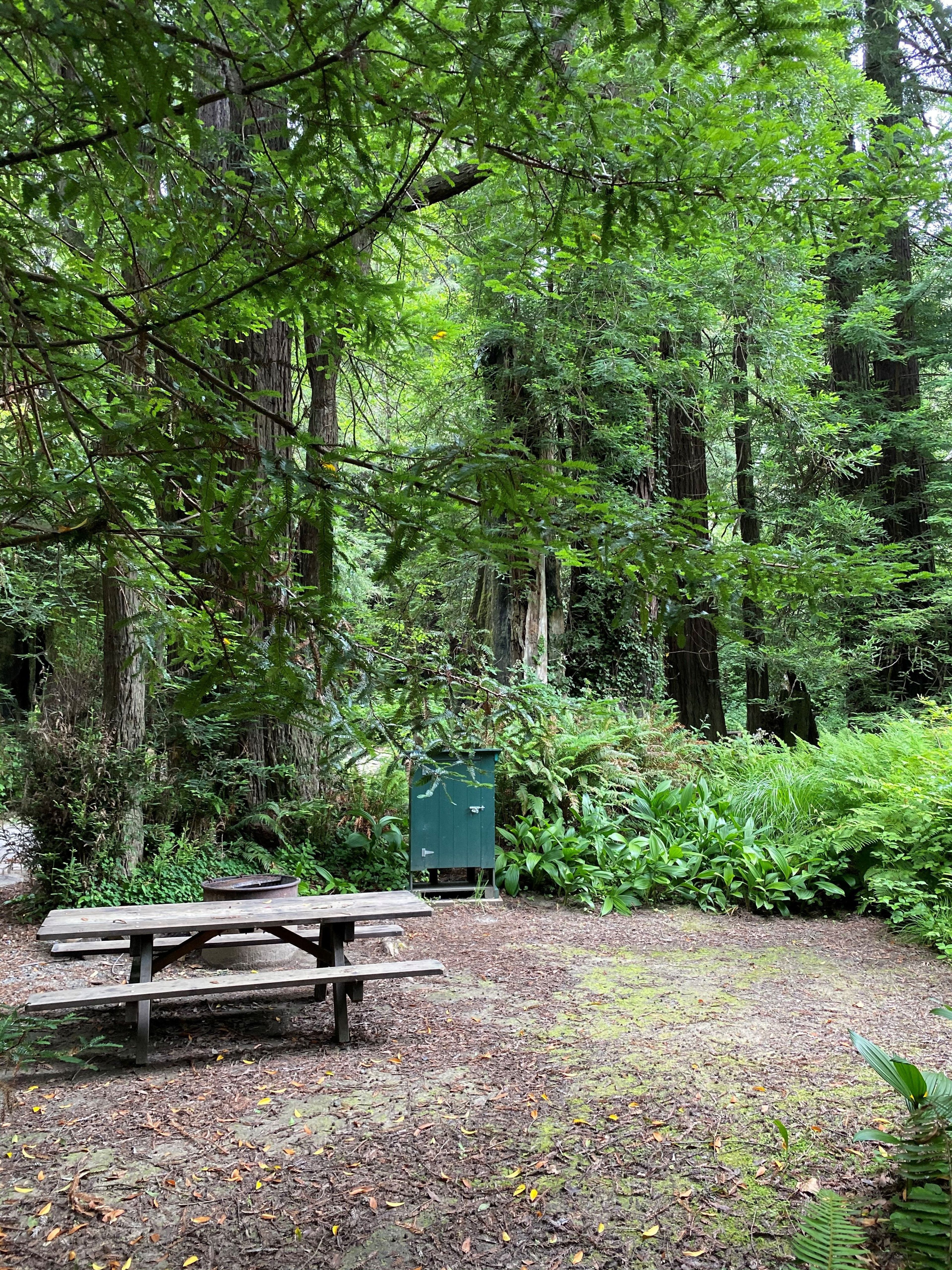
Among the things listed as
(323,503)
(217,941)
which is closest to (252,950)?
(217,941)

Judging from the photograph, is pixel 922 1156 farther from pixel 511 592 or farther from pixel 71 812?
pixel 511 592

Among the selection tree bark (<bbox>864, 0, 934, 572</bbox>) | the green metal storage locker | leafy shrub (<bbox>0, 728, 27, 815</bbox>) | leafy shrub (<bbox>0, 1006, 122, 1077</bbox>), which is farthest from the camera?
tree bark (<bbox>864, 0, 934, 572</bbox>)

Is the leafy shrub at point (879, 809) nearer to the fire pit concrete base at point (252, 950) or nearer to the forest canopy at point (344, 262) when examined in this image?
the forest canopy at point (344, 262)

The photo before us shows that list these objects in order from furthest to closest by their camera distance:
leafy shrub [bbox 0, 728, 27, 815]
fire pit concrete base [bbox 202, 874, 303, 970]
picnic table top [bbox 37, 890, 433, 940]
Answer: leafy shrub [bbox 0, 728, 27, 815]
fire pit concrete base [bbox 202, 874, 303, 970]
picnic table top [bbox 37, 890, 433, 940]

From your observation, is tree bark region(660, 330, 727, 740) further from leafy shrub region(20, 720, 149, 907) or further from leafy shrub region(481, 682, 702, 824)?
leafy shrub region(20, 720, 149, 907)

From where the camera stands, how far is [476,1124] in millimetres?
3457

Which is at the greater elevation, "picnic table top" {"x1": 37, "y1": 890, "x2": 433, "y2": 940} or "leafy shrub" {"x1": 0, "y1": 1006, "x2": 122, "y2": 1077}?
"picnic table top" {"x1": 37, "y1": 890, "x2": 433, "y2": 940}

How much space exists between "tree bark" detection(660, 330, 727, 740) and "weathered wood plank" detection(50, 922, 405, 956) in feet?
24.6

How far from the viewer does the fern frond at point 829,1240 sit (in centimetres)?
245

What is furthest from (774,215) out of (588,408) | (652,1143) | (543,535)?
(588,408)

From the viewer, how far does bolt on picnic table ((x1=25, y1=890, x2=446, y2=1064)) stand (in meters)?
4.16

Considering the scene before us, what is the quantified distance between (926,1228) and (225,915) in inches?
132

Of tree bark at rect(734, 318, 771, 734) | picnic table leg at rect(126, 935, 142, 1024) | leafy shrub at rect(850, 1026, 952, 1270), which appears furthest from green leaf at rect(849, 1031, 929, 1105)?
tree bark at rect(734, 318, 771, 734)

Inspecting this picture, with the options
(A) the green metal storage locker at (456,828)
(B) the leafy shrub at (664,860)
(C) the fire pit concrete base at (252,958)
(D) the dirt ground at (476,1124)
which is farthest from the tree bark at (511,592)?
(D) the dirt ground at (476,1124)
